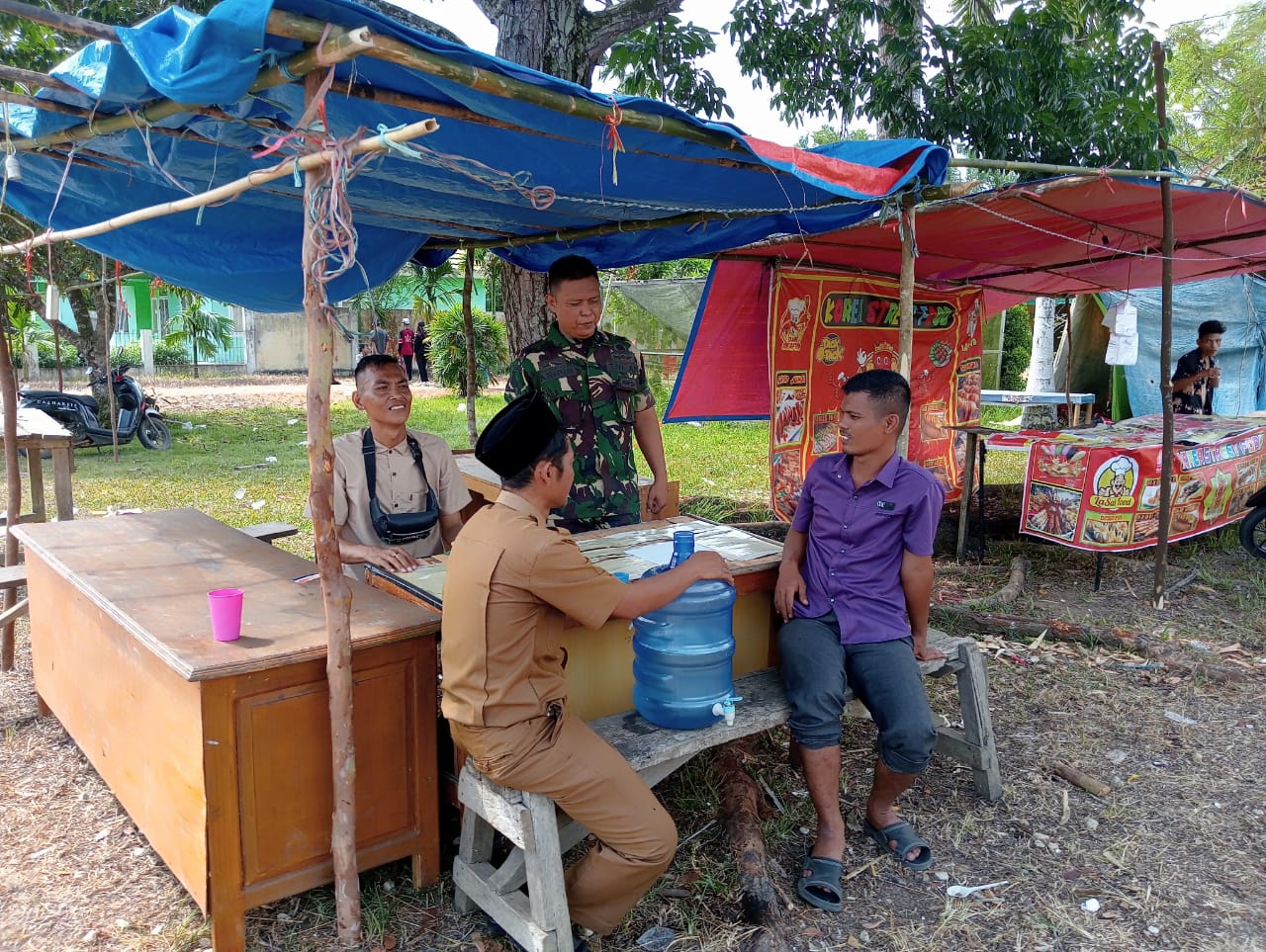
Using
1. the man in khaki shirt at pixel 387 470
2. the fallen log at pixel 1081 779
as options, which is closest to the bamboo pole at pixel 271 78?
the man in khaki shirt at pixel 387 470

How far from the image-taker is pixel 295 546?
6.84 metres

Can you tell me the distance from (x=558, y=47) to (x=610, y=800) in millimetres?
5007

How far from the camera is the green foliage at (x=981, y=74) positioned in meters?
6.78

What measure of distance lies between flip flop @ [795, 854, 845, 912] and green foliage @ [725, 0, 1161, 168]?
615 cm

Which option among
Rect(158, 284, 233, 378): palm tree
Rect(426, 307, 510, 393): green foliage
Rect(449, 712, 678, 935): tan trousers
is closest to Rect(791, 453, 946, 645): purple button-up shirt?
Rect(449, 712, 678, 935): tan trousers

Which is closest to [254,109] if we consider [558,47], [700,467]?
[558,47]

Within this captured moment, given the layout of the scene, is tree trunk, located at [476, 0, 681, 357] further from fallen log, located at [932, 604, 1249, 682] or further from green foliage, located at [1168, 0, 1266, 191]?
green foliage, located at [1168, 0, 1266, 191]

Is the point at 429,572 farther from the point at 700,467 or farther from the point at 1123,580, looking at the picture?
the point at 700,467

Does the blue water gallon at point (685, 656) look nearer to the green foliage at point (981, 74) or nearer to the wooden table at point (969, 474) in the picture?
the wooden table at point (969, 474)

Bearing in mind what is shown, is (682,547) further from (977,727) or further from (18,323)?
(18,323)

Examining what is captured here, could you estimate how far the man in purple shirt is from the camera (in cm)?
288

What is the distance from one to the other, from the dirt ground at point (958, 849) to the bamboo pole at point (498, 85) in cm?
241

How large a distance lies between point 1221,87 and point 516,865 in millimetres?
24919

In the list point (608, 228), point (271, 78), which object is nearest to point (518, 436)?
point (271, 78)
